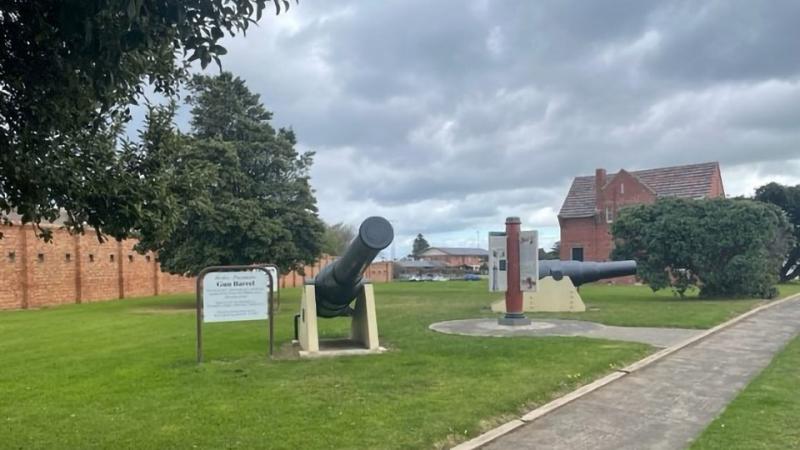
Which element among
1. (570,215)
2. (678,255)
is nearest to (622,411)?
(678,255)

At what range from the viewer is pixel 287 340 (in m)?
13.7

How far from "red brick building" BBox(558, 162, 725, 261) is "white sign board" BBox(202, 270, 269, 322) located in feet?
123

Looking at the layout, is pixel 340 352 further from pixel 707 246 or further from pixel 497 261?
pixel 707 246

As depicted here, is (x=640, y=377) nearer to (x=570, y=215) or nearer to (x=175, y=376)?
(x=175, y=376)

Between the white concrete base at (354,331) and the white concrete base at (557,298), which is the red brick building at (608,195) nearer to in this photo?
the white concrete base at (557,298)

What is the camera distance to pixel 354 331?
41.2ft

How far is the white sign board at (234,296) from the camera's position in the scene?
10820 mm

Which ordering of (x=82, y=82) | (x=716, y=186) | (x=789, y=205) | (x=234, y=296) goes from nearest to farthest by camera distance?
(x=82, y=82), (x=234, y=296), (x=789, y=205), (x=716, y=186)

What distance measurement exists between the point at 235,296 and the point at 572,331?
677cm

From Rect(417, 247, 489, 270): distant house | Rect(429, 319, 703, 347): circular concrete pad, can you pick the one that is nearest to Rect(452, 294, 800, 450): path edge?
Rect(429, 319, 703, 347): circular concrete pad

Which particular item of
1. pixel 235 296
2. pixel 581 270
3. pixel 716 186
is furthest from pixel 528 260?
pixel 716 186

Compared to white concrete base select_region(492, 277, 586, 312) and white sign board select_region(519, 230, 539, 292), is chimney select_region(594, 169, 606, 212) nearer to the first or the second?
white concrete base select_region(492, 277, 586, 312)

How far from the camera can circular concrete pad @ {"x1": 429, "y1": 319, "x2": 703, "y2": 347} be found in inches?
496

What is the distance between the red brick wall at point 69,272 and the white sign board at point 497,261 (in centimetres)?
1534
